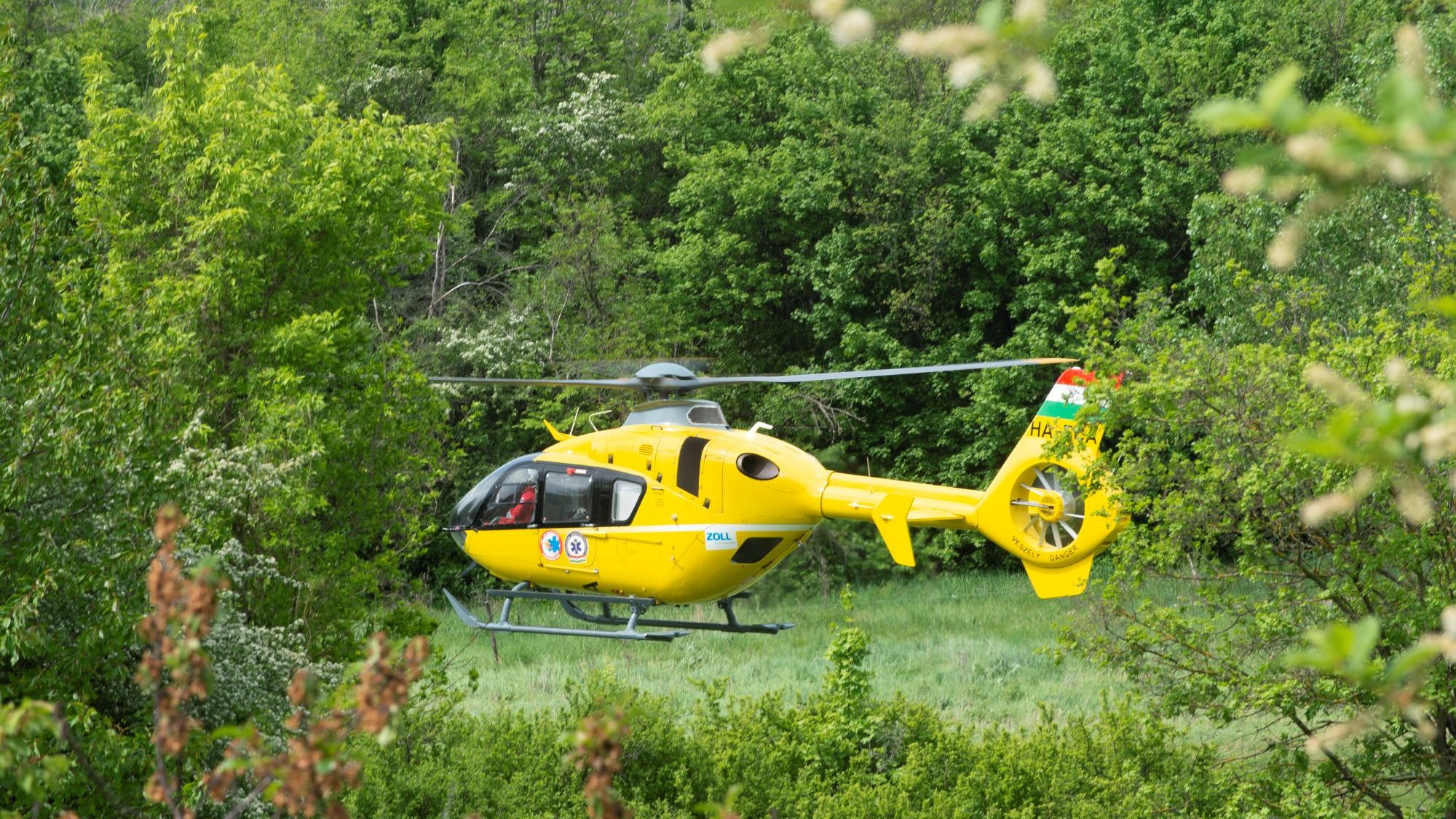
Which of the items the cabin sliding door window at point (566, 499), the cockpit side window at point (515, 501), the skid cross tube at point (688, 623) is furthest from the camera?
the cockpit side window at point (515, 501)

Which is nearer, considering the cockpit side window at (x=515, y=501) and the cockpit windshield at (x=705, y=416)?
the cockpit windshield at (x=705, y=416)

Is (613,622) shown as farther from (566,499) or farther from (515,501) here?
(515,501)

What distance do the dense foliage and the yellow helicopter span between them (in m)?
0.63

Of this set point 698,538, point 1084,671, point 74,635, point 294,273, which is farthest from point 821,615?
point 74,635

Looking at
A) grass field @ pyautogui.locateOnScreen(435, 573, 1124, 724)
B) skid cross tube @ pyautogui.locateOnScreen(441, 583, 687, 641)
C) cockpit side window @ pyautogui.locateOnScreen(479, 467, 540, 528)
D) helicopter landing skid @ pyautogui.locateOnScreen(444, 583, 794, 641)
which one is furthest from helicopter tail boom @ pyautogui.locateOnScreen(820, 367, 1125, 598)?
grass field @ pyautogui.locateOnScreen(435, 573, 1124, 724)

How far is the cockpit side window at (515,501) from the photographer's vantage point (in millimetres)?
14234

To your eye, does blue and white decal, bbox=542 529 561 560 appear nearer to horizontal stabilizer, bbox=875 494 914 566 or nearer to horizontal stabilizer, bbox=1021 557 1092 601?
horizontal stabilizer, bbox=875 494 914 566

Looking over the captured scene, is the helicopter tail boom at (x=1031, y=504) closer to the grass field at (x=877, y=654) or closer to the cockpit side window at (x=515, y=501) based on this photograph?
the cockpit side window at (x=515, y=501)

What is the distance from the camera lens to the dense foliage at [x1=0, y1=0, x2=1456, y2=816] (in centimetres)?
1168

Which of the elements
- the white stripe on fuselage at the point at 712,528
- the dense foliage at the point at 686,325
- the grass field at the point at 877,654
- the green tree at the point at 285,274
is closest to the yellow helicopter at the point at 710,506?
the white stripe on fuselage at the point at 712,528

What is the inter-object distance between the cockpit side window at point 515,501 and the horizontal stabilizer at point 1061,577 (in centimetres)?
468

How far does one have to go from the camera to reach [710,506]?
43.7 feet

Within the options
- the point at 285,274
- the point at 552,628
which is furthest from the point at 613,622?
the point at 285,274

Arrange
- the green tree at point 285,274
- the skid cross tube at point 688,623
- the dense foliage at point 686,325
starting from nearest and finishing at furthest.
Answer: the dense foliage at point 686,325 → the skid cross tube at point 688,623 → the green tree at point 285,274
